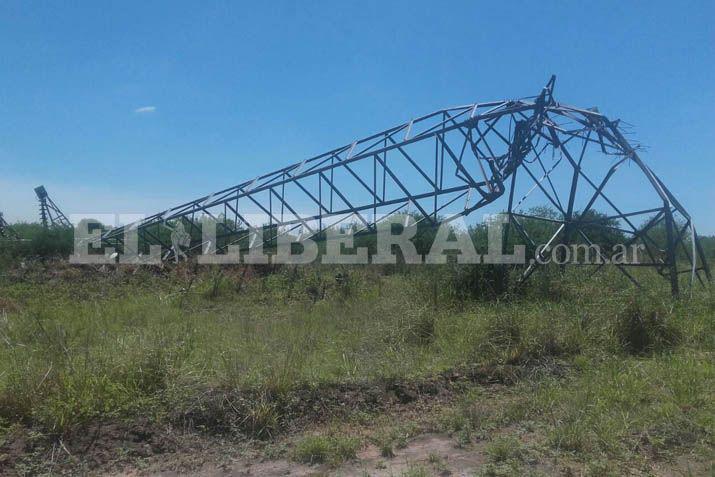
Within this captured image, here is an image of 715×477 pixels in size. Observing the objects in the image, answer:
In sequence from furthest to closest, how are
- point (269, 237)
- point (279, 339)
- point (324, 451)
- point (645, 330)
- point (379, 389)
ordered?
point (269, 237), point (645, 330), point (279, 339), point (379, 389), point (324, 451)

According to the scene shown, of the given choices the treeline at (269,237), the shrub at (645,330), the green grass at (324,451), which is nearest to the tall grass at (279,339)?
the shrub at (645,330)

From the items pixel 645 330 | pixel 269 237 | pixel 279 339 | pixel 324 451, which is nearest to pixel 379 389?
pixel 324 451

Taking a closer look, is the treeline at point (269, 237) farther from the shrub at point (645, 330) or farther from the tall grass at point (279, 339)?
the shrub at point (645, 330)

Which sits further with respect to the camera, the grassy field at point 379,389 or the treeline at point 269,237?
the treeline at point 269,237

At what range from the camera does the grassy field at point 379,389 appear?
362cm

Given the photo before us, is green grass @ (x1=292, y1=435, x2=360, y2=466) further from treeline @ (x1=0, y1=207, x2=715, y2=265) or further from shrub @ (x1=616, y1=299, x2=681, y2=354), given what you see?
treeline @ (x1=0, y1=207, x2=715, y2=265)

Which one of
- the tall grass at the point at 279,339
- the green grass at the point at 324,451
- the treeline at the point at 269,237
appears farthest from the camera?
the treeline at the point at 269,237

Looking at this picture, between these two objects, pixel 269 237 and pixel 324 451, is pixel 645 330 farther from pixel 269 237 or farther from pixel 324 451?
pixel 269 237

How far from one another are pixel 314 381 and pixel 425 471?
1437 mm

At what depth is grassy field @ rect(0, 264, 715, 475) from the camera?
143 inches

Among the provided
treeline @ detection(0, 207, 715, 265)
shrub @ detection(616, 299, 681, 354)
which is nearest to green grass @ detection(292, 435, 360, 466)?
shrub @ detection(616, 299, 681, 354)

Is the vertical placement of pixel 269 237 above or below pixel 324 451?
above

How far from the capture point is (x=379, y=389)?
4.61 metres

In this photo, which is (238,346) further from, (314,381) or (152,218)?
(152,218)
